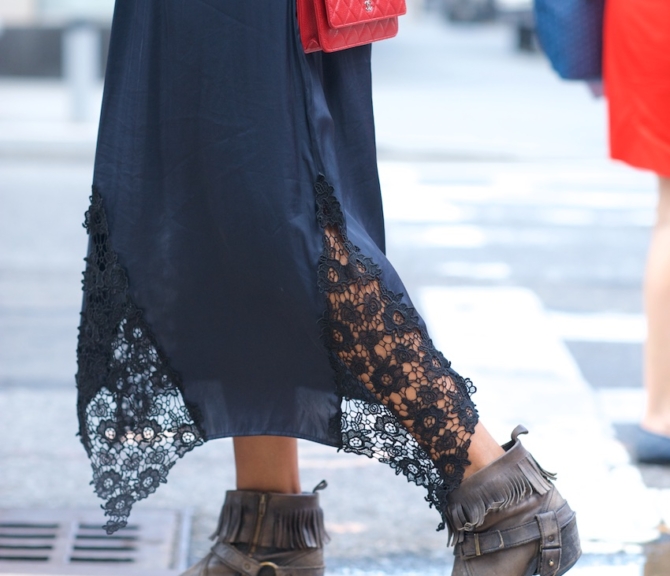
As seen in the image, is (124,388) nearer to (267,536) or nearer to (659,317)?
(267,536)

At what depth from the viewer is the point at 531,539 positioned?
1.84 metres

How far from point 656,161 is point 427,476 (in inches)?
53.0

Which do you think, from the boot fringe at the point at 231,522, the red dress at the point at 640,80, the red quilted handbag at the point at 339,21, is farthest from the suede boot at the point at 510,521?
the red dress at the point at 640,80

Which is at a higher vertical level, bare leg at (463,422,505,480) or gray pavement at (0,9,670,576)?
bare leg at (463,422,505,480)

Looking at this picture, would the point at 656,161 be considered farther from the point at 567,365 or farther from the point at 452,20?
the point at 452,20

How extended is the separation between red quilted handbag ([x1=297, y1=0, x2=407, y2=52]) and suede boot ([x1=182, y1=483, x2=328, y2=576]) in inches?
33.3

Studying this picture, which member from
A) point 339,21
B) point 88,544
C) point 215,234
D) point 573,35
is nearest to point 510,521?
point 215,234

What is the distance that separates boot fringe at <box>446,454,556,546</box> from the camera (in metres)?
1.79

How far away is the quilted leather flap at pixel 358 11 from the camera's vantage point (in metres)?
1.68

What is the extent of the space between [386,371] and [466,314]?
9.48 ft

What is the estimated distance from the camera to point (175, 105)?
1790 millimetres

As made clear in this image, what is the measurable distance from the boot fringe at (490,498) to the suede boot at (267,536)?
1.06ft

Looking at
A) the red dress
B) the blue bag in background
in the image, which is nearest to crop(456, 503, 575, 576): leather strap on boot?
the red dress

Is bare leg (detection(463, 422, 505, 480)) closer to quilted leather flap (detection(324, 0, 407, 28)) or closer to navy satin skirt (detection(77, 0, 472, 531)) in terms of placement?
navy satin skirt (detection(77, 0, 472, 531))
